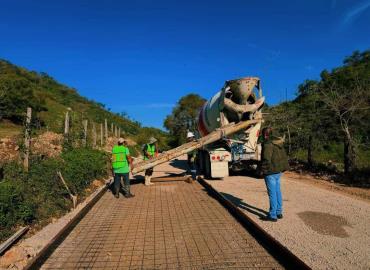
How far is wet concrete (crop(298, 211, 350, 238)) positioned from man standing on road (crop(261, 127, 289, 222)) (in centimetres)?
59

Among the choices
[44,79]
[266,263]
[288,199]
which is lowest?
[266,263]

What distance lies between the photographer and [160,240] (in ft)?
19.2

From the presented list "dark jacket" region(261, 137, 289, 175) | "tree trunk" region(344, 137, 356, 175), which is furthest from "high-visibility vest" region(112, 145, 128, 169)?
"tree trunk" region(344, 137, 356, 175)

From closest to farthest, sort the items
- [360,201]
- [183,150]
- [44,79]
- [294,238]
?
[294,238]
[360,201]
[183,150]
[44,79]

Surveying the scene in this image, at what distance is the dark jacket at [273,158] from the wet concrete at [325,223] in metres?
1.11

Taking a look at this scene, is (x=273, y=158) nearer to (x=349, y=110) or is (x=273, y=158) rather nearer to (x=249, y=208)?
(x=249, y=208)

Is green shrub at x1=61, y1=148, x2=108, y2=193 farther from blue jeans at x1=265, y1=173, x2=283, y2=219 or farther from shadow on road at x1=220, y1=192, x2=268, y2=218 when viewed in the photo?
blue jeans at x1=265, y1=173, x2=283, y2=219

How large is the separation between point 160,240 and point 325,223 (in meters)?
3.09

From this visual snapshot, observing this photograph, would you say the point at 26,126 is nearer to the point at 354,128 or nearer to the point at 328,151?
the point at 354,128

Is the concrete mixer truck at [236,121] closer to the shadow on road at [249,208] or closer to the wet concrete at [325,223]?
the shadow on road at [249,208]

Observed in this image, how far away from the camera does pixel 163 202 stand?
9.21 m

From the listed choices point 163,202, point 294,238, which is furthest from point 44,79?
point 294,238

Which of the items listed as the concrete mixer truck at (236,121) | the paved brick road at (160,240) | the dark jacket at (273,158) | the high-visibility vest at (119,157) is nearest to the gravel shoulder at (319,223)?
the paved brick road at (160,240)

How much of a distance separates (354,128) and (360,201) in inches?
204
